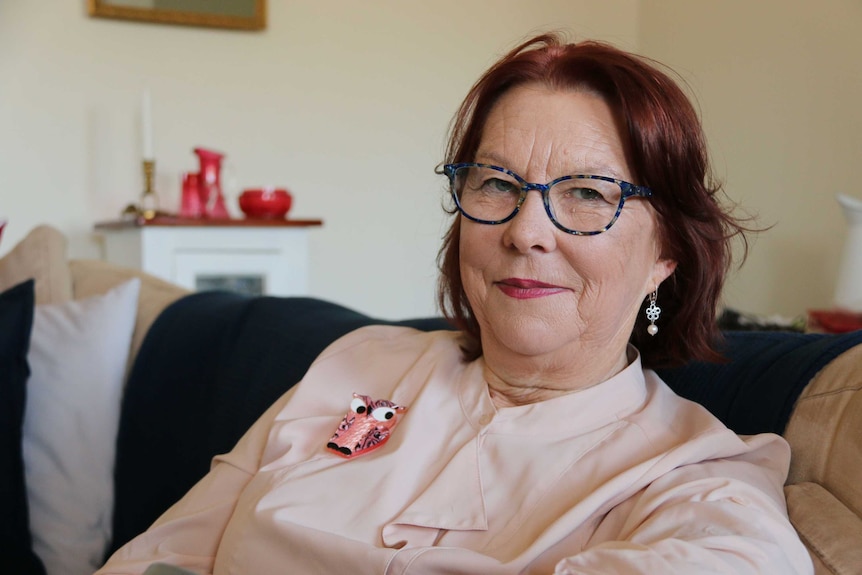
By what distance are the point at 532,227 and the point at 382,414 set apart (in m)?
0.32

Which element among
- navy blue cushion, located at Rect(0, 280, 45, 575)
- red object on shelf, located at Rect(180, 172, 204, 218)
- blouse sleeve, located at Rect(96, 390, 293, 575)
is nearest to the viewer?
blouse sleeve, located at Rect(96, 390, 293, 575)

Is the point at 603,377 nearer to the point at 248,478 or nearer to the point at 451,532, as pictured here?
the point at 451,532

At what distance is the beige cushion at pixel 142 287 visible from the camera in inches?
86.5

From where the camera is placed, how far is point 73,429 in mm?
2023

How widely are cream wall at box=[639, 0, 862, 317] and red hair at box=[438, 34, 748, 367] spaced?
6.73ft

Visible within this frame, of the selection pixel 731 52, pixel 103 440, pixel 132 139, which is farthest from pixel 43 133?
pixel 731 52

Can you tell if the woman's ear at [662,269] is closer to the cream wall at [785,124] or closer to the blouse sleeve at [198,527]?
the blouse sleeve at [198,527]

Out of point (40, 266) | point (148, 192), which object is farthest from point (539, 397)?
point (148, 192)

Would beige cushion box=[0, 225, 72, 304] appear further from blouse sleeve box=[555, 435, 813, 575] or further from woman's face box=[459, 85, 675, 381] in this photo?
blouse sleeve box=[555, 435, 813, 575]

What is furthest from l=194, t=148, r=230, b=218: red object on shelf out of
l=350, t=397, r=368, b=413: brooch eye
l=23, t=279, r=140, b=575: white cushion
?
l=350, t=397, r=368, b=413: brooch eye

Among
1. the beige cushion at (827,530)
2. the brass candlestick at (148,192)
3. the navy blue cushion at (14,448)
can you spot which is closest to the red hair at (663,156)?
the beige cushion at (827,530)

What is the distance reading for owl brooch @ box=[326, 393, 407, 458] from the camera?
1180 millimetres

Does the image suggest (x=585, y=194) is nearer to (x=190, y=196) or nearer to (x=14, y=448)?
(x=14, y=448)

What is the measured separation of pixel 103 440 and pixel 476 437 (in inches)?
48.5
